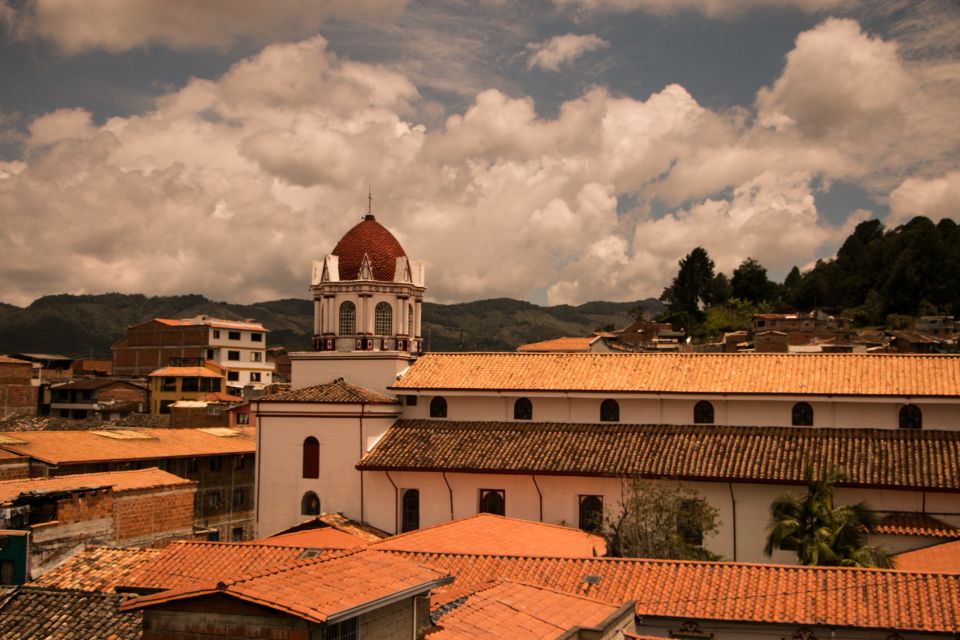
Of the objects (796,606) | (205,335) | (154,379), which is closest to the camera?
(796,606)

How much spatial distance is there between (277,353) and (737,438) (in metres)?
94.0

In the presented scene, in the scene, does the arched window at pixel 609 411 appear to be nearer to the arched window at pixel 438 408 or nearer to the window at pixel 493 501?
the window at pixel 493 501

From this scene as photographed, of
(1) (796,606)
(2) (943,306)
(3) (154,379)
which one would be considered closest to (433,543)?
(1) (796,606)

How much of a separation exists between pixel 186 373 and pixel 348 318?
39880mm

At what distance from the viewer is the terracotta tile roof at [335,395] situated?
114ft

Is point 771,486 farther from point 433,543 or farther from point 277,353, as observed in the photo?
point 277,353

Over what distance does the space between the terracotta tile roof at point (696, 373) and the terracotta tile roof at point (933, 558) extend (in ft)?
18.3

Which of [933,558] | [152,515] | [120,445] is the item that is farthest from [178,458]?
[933,558]

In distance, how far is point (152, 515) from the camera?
115ft

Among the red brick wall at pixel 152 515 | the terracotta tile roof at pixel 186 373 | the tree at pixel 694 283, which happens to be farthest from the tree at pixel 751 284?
the red brick wall at pixel 152 515

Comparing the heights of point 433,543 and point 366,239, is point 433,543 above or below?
below

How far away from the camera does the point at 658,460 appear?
99.4 ft

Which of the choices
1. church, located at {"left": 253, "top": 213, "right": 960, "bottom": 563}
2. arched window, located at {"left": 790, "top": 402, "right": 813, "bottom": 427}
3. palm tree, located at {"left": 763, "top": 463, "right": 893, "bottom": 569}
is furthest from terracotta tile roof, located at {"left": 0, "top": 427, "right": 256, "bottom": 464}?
palm tree, located at {"left": 763, "top": 463, "right": 893, "bottom": 569}

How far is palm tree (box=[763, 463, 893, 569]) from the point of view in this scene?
23375 millimetres
